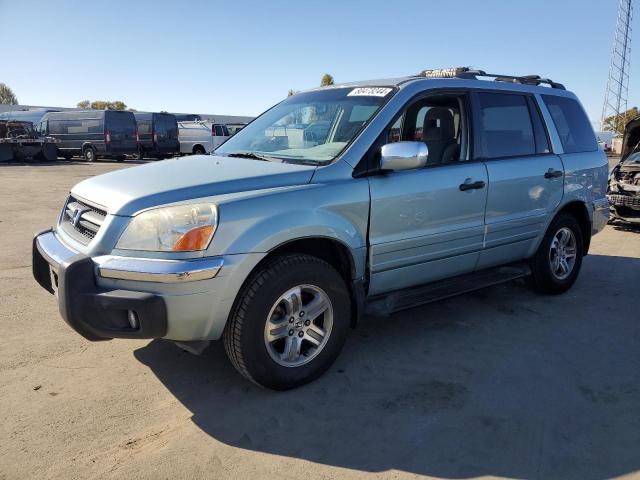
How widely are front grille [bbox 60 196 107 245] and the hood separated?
58 millimetres

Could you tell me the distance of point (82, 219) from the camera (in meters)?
3.28

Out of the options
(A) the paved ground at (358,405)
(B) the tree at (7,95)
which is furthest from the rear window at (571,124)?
(B) the tree at (7,95)

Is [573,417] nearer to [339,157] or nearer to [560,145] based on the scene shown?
[339,157]

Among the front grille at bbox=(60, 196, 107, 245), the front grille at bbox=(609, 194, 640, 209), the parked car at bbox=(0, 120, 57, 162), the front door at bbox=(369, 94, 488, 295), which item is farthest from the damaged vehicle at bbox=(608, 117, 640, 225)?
the parked car at bbox=(0, 120, 57, 162)

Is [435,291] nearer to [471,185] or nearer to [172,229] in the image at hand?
[471,185]

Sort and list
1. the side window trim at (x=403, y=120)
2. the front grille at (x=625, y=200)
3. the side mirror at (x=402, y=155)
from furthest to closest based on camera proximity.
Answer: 1. the front grille at (x=625, y=200)
2. the side window trim at (x=403, y=120)
3. the side mirror at (x=402, y=155)

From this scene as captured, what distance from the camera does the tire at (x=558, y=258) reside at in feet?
16.4

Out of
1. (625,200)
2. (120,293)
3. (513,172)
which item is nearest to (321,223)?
(120,293)

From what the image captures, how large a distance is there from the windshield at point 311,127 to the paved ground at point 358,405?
1461mm

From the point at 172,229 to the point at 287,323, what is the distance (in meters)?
0.91

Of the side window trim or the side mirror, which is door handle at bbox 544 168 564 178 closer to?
the side window trim

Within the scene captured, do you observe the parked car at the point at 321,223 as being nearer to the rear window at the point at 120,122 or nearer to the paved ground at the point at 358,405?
the paved ground at the point at 358,405

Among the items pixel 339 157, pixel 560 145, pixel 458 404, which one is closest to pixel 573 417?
pixel 458 404

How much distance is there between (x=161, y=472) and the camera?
2520 millimetres
